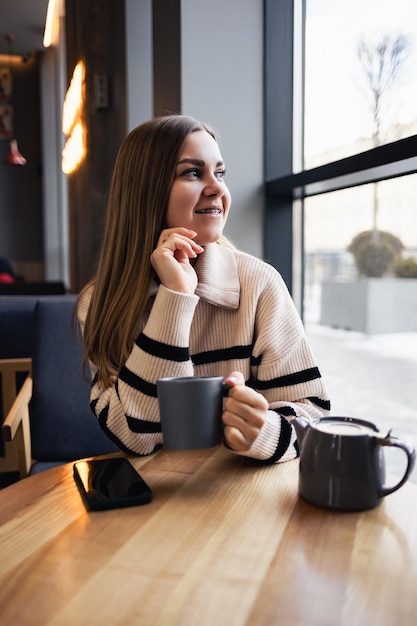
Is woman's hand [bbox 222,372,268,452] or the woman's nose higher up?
the woman's nose

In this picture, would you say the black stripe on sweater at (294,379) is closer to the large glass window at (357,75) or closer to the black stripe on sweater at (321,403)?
the black stripe on sweater at (321,403)

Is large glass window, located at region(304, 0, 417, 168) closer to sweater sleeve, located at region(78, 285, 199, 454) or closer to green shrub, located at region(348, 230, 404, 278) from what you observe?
green shrub, located at region(348, 230, 404, 278)

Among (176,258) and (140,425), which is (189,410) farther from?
(176,258)

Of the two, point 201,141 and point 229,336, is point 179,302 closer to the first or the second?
point 229,336

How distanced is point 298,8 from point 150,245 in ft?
4.08

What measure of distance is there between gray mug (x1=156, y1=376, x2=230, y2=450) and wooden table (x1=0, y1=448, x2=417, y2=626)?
8 centimetres

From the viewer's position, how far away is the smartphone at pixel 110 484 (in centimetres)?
75

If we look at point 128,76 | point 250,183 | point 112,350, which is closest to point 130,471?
point 112,350

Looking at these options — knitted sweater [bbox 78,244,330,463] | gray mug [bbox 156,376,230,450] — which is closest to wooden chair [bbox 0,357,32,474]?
knitted sweater [bbox 78,244,330,463]

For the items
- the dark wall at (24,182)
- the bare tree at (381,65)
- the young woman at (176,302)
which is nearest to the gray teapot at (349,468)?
the young woman at (176,302)

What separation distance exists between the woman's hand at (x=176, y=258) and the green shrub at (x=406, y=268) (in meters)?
0.61

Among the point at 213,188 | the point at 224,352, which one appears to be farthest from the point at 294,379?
the point at 213,188

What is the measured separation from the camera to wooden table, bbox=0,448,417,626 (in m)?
0.53

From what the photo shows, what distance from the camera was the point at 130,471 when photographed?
85 centimetres
